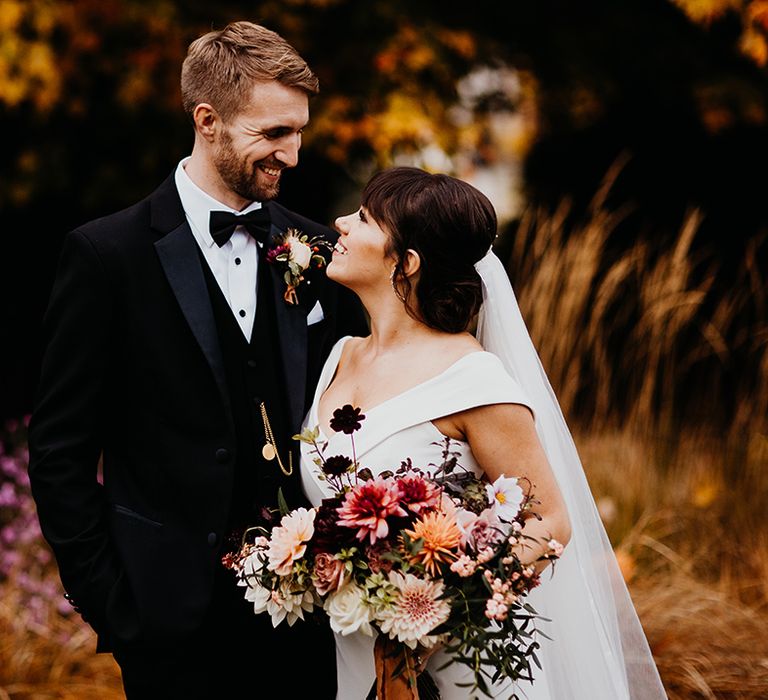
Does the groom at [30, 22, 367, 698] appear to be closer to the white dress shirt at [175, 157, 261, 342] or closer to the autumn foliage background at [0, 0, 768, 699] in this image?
the white dress shirt at [175, 157, 261, 342]

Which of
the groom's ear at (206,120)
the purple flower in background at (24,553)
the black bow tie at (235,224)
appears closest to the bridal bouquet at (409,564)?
the black bow tie at (235,224)

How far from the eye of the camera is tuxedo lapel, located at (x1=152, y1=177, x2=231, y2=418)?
2.79 metres

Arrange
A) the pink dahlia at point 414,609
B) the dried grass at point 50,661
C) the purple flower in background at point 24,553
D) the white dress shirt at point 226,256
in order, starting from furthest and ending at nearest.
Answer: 1. the purple flower in background at point 24,553
2. the dried grass at point 50,661
3. the white dress shirt at point 226,256
4. the pink dahlia at point 414,609

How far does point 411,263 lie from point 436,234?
107 mm

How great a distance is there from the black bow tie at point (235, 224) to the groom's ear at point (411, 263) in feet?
1.52

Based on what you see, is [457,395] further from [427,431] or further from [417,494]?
[417,494]

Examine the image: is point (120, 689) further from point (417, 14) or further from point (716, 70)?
point (716, 70)

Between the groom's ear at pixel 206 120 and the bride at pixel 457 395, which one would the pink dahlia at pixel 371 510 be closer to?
the bride at pixel 457 395

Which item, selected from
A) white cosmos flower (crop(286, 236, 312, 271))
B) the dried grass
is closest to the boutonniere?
white cosmos flower (crop(286, 236, 312, 271))

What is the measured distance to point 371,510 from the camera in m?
2.27

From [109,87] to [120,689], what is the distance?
4333 mm

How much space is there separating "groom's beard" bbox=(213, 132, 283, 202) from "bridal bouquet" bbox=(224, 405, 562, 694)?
868 mm

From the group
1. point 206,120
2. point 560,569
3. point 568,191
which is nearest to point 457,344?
point 560,569

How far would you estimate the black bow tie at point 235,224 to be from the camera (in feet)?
9.61
